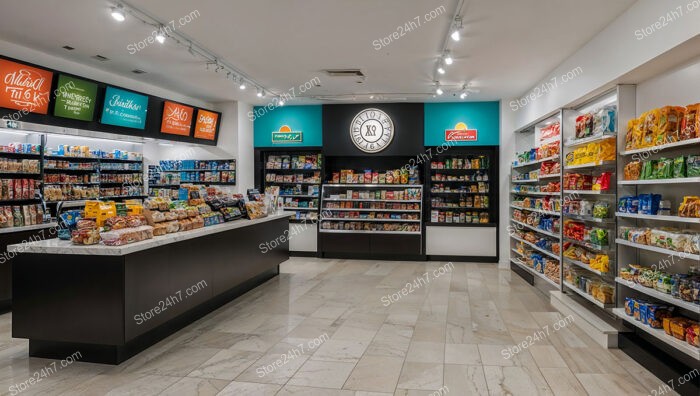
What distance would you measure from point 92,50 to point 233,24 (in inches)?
88.3

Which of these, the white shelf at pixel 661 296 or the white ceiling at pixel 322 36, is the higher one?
the white ceiling at pixel 322 36

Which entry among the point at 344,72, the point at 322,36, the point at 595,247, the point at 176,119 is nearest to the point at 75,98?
the point at 176,119

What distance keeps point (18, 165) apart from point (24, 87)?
50.5 inches

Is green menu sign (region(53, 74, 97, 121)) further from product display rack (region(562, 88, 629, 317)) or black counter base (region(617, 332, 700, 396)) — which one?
black counter base (region(617, 332, 700, 396))

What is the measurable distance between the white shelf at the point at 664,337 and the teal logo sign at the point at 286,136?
695 cm

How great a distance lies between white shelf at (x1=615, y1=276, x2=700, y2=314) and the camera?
3.22 meters

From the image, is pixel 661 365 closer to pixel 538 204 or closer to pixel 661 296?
pixel 661 296

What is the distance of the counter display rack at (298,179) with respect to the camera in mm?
9797

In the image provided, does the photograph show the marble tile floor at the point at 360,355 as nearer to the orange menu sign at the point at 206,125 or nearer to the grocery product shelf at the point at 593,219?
the grocery product shelf at the point at 593,219

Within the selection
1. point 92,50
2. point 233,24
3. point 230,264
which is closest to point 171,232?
point 230,264

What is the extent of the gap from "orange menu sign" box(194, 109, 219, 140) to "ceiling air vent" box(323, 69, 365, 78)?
3036 mm

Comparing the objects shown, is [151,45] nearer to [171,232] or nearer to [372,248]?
[171,232]

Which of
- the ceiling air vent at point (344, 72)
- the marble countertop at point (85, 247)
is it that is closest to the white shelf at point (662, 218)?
the ceiling air vent at point (344, 72)

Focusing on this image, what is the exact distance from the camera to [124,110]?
22.7 ft
